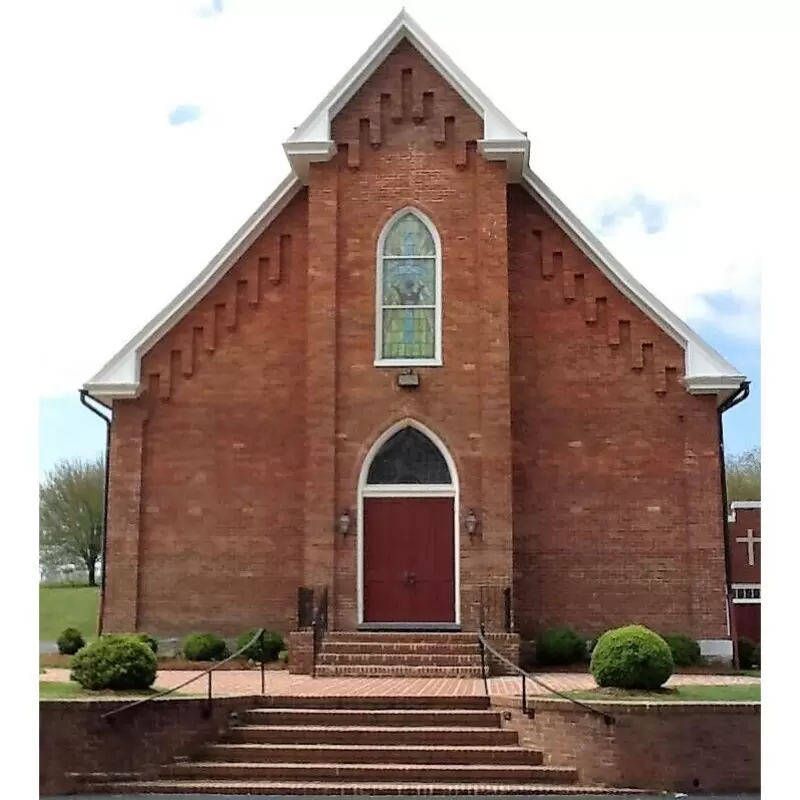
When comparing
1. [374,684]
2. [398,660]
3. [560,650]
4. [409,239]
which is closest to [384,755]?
[374,684]

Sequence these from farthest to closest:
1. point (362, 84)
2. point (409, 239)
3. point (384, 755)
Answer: point (362, 84) < point (409, 239) < point (384, 755)

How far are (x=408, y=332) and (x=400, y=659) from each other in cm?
530

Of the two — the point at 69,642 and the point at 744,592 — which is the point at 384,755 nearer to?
the point at 69,642

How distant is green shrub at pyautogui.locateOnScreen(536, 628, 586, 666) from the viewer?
16125 millimetres

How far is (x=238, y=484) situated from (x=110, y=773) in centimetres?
Answer: 747

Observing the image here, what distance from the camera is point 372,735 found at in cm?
1122

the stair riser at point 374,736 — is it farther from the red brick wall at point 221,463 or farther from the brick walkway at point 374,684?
the red brick wall at point 221,463

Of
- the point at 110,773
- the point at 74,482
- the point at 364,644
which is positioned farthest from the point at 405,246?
the point at 74,482

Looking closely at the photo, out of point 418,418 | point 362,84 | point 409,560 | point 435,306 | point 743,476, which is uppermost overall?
point 362,84

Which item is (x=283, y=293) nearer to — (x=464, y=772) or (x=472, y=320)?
(x=472, y=320)

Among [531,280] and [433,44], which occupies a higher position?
[433,44]

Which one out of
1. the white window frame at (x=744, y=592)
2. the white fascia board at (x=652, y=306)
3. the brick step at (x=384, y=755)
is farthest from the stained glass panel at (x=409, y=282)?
the brick step at (x=384, y=755)

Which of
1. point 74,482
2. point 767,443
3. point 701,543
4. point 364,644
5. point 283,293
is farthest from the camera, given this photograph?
point 74,482

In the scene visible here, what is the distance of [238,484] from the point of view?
1762 centimetres
